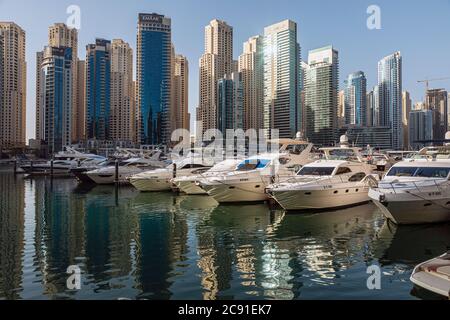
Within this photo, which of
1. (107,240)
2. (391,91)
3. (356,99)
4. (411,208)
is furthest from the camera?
(356,99)

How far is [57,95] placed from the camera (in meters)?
126

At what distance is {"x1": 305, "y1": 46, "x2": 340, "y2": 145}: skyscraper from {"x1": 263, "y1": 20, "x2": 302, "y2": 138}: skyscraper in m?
5.15

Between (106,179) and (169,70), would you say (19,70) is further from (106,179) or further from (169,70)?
(106,179)

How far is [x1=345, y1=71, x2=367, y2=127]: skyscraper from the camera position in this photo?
17625cm

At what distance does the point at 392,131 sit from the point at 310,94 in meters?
38.7

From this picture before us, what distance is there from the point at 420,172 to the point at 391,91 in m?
162

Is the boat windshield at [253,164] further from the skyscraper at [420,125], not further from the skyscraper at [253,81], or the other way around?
the skyscraper at [420,125]

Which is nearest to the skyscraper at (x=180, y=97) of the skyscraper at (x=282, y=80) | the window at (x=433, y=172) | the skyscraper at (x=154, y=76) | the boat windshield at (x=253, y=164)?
the skyscraper at (x=154, y=76)

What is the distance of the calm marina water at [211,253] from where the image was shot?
32.0ft

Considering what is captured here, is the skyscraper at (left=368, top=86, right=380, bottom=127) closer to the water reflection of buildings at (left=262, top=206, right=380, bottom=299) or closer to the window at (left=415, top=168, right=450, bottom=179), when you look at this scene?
the window at (left=415, top=168, right=450, bottom=179)

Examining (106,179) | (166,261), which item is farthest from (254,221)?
(106,179)

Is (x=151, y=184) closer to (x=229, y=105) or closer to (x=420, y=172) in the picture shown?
(x=420, y=172)

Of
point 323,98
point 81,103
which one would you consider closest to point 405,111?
point 323,98

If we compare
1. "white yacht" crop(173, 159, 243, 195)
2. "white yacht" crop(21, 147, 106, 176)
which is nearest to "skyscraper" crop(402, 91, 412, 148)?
"white yacht" crop(21, 147, 106, 176)
